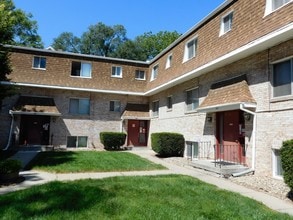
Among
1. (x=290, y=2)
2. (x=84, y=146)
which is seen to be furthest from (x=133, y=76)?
(x=290, y=2)

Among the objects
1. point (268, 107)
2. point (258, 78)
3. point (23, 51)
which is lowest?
point (268, 107)

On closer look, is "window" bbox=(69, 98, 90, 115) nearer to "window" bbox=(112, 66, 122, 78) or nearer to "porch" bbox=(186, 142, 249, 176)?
"window" bbox=(112, 66, 122, 78)

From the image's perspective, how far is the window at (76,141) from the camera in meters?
22.1

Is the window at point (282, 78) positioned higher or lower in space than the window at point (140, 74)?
lower

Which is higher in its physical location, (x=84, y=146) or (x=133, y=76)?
(x=133, y=76)

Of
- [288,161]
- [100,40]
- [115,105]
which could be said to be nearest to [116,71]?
[115,105]

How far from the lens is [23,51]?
2138cm

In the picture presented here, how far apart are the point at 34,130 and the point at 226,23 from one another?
1604 cm

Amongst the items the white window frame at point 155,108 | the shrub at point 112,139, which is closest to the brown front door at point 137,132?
the white window frame at point 155,108

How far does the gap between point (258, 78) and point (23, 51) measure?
17700mm

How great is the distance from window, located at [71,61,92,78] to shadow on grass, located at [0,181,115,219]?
16292 mm

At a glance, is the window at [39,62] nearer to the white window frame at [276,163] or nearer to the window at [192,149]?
the window at [192,149]

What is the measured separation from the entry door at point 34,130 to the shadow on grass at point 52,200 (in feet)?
49.3

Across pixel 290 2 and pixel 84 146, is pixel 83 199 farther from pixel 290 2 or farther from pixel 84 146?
pixel 84 146
